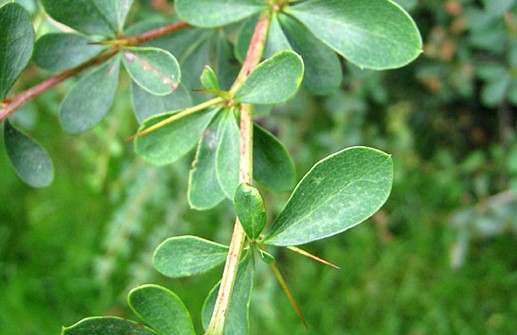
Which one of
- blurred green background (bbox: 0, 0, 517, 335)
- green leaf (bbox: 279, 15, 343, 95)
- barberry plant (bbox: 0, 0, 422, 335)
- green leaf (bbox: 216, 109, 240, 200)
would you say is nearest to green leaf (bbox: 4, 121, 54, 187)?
barberry plant (bbox: 0, 0, 422, 335)

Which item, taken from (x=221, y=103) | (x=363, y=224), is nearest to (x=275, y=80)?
(x=221, y=103)

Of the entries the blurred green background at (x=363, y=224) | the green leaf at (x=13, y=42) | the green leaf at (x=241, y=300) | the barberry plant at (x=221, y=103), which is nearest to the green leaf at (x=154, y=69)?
the barberry plant at (x=221, y=103)

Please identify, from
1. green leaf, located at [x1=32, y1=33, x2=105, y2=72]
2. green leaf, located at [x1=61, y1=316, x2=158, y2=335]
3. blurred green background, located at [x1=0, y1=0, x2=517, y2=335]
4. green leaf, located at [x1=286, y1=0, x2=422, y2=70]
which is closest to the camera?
green leaf, located at [x1=61, y1=316, x2=158, y2=335]

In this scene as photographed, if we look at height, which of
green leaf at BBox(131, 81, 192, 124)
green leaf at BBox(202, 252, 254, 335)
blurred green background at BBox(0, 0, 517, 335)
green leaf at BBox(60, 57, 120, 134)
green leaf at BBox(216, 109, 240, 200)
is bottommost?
blurred green background at BBox(0, 0, 517, 335)

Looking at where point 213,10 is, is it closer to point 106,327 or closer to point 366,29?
point 366,29

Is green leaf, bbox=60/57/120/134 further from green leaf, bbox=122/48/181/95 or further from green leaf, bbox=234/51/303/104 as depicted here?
green leaf, bbox=234/51/303/104

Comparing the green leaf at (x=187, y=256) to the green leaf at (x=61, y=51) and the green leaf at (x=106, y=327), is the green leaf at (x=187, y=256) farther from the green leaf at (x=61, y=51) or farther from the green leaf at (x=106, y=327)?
the green leaf at (x=61, y=51)

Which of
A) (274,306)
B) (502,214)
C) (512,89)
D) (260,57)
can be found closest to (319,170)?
(260,57)

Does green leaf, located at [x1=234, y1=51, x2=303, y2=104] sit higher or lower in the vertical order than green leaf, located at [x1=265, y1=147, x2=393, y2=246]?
higher

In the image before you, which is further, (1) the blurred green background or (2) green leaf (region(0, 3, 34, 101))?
(1) the blurred green background
